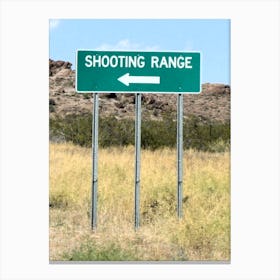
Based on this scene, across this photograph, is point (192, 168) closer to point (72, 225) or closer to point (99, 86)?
point (72, 225)

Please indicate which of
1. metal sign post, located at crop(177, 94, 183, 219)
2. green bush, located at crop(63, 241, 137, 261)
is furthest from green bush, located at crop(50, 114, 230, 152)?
green bush, located at crop(63, 241, 137, 261)

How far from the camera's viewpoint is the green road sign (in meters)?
6.24

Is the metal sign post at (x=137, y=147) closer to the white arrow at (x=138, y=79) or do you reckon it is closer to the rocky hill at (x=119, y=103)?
the white arrow at (x=138, y=79)

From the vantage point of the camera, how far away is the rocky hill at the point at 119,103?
1173 inches

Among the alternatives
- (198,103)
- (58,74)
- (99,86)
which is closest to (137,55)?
(99,86)

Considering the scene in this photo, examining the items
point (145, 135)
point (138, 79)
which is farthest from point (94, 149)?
point (145, 135)

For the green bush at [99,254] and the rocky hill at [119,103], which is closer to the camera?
the green bush at [99,254]

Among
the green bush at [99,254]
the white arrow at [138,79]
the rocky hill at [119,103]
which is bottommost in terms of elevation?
the green bush at [99,254]

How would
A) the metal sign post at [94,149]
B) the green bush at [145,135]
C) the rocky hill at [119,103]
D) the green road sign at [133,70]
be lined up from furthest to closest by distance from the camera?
1. the rocky hill at [119,103]
2. the green bush at [145,135]
3. the metal sign post at [94,149]
4. the green road sign at [133,70]

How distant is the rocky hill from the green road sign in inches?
871

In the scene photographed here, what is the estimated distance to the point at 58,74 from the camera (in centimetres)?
3033

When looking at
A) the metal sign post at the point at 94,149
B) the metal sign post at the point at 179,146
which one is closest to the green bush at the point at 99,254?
the metal sign post at the point at 94,149

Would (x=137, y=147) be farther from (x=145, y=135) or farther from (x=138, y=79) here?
(x=145, y=135)
